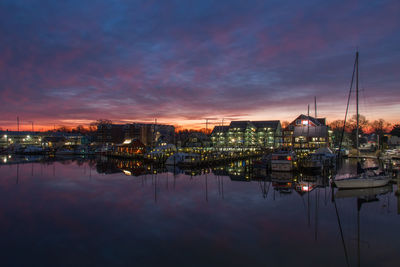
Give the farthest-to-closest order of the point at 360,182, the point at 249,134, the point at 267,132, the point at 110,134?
the point at 110,134 → the point at 249,134 → the point at 267,132 → the point at 360,182

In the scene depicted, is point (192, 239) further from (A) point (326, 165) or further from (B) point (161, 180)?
(A) point (326, 165)

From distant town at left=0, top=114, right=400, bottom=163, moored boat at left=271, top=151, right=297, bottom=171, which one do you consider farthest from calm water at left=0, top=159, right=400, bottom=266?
distant town at left=0, top=114, right=400, bottom=163

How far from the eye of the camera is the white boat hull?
24.2m

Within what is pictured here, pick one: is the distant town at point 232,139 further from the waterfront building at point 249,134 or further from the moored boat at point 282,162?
the moored boat at point 282,162

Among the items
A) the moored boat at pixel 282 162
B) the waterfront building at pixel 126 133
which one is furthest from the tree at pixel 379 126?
the waterfront building at pixel 126 133

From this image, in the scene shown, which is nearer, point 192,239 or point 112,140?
point 192,239

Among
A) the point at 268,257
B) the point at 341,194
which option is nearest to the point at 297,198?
the point at 341,194

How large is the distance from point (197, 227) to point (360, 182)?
18.0 m

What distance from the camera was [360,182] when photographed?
24469 mm

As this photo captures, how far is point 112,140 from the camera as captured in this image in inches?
4633

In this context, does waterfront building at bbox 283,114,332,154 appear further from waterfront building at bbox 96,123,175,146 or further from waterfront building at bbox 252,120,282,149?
waterfront building at bbox 96,123,175,146

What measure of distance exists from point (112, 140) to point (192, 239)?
11137cm

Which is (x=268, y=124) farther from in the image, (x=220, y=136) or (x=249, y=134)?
(x=220, y=136)

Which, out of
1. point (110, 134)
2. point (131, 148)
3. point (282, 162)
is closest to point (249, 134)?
point (131, 148)
